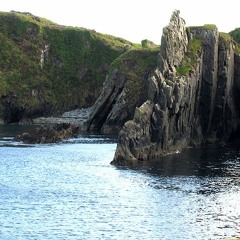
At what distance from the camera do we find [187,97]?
153 metres

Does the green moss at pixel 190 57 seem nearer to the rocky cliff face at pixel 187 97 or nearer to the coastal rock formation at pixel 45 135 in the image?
the rocky cliff face at pixel 187 97

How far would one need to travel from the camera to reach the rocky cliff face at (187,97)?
435 ft

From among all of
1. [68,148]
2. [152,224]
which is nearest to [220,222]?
[152,224]

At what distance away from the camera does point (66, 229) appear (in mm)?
71625

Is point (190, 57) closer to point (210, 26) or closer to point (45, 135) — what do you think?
point (210, 26)

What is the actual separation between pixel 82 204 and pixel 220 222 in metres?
20.1

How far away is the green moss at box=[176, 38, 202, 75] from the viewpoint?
521 ft

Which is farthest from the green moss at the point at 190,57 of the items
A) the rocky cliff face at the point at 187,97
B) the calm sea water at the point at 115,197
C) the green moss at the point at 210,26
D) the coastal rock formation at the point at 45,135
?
the coastal rock formation at the point at 45,135

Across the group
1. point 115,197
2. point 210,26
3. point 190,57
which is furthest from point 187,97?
point 115,197

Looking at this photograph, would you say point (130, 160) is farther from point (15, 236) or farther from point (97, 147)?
point (15, 236)

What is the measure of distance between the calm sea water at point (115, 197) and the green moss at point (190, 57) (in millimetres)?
29154

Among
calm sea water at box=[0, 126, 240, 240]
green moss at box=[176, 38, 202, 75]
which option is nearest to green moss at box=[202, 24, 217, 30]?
green moss at box=[176, 38, 202, 75]

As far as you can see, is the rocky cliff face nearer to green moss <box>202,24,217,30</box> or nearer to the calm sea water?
green moss <box>202,24,217,30</box>

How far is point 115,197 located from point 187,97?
223 feet
